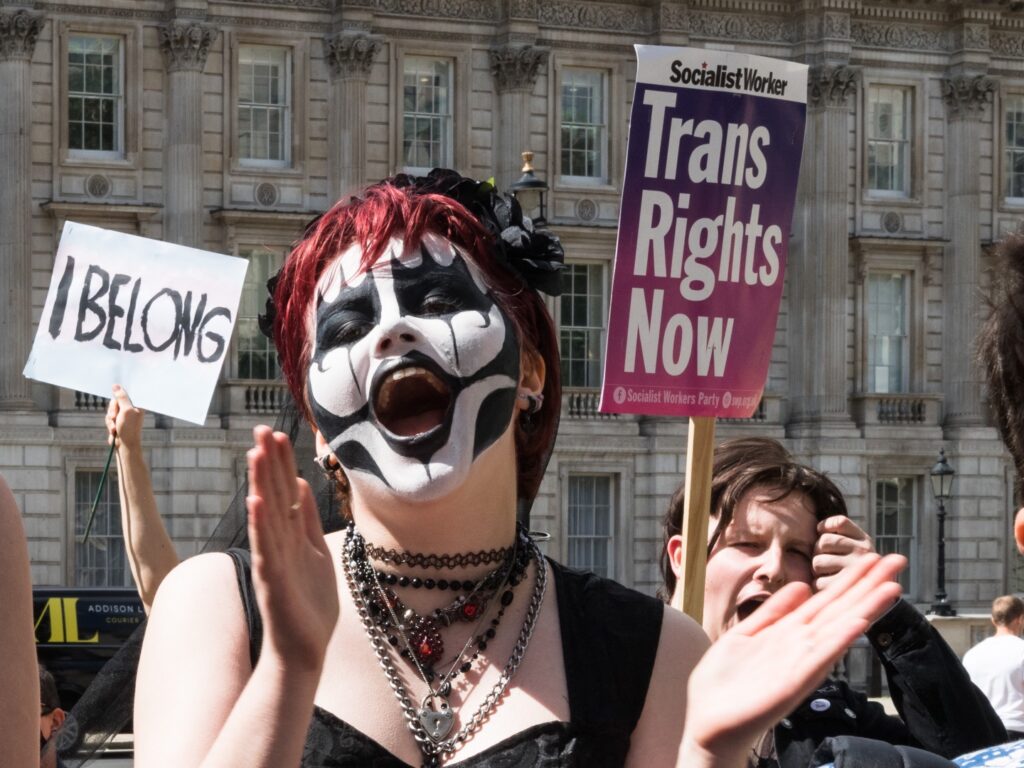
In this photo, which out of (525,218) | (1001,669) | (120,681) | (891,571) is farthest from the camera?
(1001,669)

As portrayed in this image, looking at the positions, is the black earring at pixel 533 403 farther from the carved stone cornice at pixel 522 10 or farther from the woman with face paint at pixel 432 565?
the carved stone cornice at pixel 522 10

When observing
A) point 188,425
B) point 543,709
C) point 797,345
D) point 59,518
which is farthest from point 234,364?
point 543,709

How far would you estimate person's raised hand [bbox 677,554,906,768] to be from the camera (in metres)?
2.49

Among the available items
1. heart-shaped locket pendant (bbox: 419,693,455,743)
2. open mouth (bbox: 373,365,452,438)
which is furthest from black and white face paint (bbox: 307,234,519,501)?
heart-shaped locket pendant (bbox: 419,693,455,743)

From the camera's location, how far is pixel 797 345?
33.8m

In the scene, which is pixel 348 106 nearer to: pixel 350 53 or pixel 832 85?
pixel 350 53

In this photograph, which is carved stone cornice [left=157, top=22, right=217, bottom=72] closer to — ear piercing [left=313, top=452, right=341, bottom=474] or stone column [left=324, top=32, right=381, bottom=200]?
stone column [left=324, top=32, right=381, bottom=200]

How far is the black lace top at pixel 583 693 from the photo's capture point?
3.02m

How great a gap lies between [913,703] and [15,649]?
2470mm

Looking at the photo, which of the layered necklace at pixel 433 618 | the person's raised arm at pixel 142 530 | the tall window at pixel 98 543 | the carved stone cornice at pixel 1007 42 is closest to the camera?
the layered necklace at pixel 433 618

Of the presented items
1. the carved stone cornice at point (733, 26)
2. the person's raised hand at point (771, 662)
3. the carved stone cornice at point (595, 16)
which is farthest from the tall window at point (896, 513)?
the person's raised hand at point (771, 662)

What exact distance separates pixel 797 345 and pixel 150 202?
11.0 meters

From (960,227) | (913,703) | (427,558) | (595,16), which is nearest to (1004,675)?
(913,703)

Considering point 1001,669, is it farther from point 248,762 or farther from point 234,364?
point 234,364
